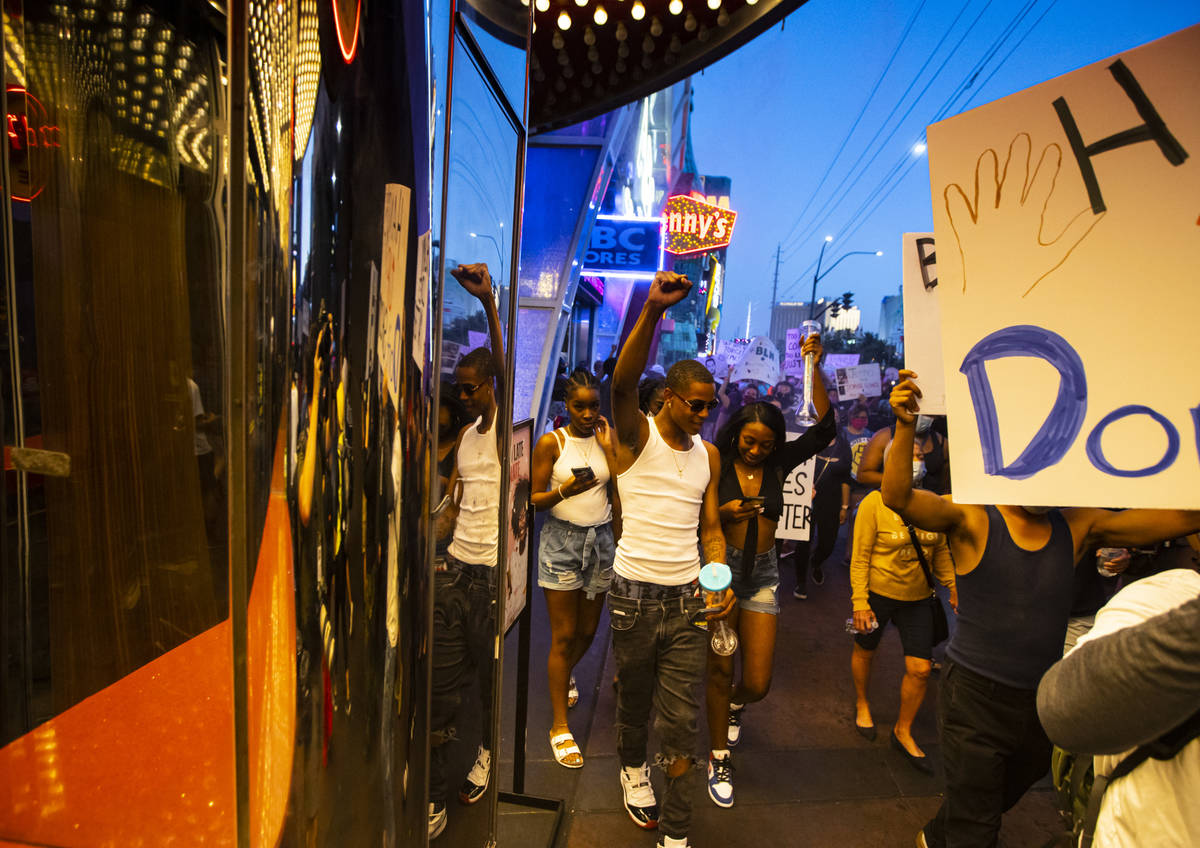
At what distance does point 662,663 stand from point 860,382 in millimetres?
5621

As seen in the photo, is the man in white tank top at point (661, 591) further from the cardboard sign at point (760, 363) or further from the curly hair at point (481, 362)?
the cardboard sign at point (760, 363)

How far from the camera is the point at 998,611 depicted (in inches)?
98.6

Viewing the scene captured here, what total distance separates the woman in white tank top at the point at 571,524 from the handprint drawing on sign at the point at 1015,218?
2590 millimetres

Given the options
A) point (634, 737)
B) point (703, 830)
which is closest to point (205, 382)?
point (634, 737)

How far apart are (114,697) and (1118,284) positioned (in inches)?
71.8

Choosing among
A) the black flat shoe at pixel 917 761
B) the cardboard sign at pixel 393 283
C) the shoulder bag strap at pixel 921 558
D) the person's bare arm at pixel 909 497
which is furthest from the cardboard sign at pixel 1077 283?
the black flat shoe at pixel 917 761

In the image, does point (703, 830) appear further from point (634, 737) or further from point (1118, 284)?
point (1118, 284)

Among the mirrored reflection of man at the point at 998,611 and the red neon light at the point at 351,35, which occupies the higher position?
the red neon light at the point at 351,35

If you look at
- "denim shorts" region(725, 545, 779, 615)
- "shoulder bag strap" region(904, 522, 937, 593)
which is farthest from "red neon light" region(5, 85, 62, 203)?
"shoulder bag strap" region(904, 522, 937, 593)

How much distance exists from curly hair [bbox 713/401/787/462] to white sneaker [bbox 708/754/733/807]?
1669 millimetres

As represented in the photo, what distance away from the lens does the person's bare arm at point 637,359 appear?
264cm

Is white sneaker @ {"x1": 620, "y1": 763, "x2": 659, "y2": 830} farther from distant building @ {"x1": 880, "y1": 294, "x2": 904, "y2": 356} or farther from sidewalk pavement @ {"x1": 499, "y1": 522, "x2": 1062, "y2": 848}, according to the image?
distant building @ {"x1": 880, "y1": 294, "x2": 904, "y2": 356}

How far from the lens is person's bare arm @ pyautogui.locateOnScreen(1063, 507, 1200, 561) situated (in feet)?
8.16

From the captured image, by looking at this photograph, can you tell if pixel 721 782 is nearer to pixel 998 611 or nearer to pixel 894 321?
pixel 998 611
